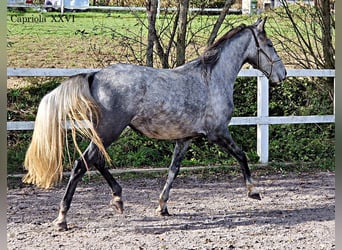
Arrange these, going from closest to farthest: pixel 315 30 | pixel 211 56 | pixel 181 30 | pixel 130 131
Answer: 1. pixel 211 56
2. pixel 130 131
3. pixel 181 30
4. pixel 315 30

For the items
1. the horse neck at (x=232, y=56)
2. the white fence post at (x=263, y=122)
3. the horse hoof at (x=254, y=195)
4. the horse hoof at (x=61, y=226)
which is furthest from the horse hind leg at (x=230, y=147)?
the white fence post at (x=263, y=122)

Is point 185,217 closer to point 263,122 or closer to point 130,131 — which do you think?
point 263,122

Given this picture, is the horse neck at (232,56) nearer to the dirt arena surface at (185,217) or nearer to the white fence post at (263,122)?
the dirt arena surface at (185,217)

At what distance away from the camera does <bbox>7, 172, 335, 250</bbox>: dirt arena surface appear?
4.32 metres

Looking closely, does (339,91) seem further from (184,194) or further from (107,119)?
(184,194)

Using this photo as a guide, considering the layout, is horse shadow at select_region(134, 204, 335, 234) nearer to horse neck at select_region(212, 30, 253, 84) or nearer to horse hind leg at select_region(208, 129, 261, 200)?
horse hind leg at select_region(208, 129, 261, 200)

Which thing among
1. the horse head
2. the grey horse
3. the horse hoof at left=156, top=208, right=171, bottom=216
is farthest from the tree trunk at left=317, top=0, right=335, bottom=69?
the horse hoof at left=156, top=208, right=171, bottom=216

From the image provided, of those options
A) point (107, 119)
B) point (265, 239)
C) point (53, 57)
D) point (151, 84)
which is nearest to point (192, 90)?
point (151, 84)

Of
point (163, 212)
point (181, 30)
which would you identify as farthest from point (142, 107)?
point (181, 30)

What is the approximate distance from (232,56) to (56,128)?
1.96m

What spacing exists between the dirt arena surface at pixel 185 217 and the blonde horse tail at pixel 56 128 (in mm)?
522

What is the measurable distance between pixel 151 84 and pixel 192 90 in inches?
16.8

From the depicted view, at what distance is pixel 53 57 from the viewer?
36.9 feet

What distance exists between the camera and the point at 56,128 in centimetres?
450
